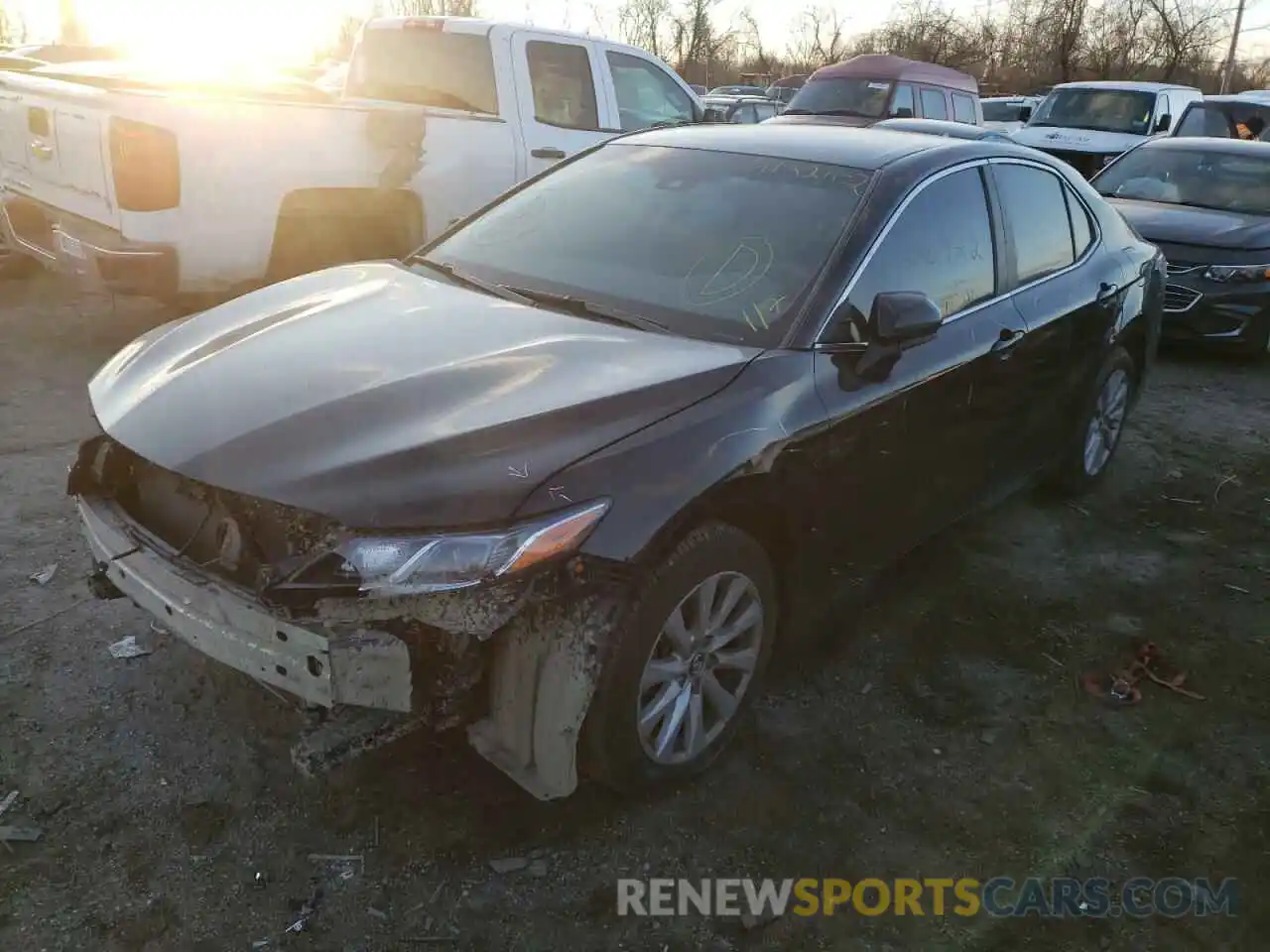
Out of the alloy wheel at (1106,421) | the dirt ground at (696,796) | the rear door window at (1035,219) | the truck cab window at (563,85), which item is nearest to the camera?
the dirt ground at (696,796)

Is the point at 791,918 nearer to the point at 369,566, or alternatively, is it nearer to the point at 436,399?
the point at 369,566

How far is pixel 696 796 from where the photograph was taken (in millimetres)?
2920

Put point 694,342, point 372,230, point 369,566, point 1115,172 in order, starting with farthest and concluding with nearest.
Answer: point 1115,172, point 372,230, point 694,342, point 369,566

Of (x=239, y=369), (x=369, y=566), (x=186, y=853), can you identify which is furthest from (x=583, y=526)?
(x=186, y=853)

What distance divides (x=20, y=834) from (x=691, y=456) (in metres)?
1.94

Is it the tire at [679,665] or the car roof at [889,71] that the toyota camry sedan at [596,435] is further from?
the car roof at [889,71]

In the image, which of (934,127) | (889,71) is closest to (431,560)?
(934,127)

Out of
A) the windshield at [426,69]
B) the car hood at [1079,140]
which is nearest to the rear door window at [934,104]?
the car hood at [1079,140]

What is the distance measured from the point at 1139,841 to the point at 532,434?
79.8 inches

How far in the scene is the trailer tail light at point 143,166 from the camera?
17.2 feet

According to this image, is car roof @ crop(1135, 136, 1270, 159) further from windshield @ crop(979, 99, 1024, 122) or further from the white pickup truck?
windshield @ crop(979, 99, 1024, 122)

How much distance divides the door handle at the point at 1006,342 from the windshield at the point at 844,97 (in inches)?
428

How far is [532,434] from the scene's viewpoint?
8.07ft

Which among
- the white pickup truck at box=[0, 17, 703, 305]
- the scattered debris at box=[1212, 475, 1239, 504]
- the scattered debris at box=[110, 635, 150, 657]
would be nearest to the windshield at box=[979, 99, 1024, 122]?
the white pickup truck at box=[0, 17, 703, 305]
